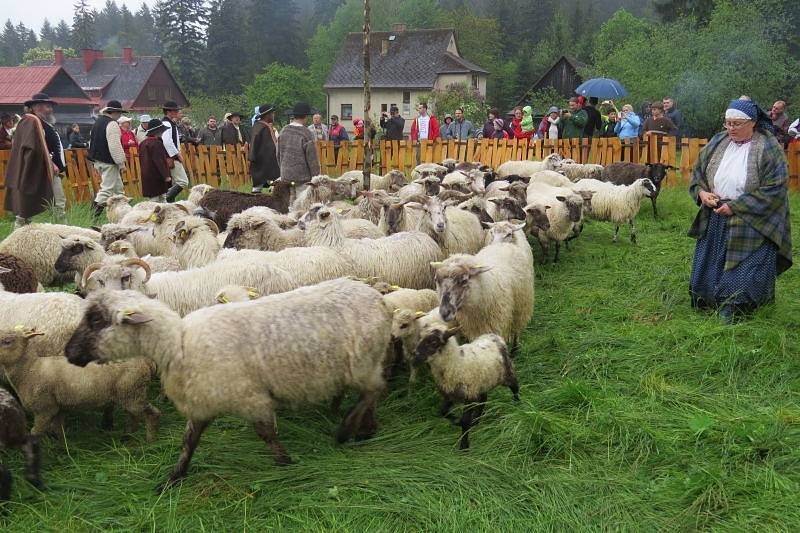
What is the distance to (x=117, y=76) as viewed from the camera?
5831 centimetres

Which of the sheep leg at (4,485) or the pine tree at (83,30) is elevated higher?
the pine tree at (83,30)

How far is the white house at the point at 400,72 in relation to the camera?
48.1m

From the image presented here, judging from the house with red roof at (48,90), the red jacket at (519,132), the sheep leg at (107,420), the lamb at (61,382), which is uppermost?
the house with red roof at (48,90)

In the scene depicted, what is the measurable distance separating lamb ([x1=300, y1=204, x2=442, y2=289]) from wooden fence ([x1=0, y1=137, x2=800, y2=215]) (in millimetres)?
8316

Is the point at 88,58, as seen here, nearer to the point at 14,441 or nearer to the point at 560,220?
the point at 560,220

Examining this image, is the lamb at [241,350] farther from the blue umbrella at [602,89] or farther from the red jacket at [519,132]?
the blue umbrella at [602,89]

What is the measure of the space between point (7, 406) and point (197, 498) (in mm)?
1069

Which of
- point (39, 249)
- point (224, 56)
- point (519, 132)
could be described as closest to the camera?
point (39, 249)

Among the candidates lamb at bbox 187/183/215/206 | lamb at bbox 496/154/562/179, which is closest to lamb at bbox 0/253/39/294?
lamb at bbox 187/183/215/206

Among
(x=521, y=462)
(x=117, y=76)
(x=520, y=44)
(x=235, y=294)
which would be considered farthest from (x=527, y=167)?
(x=520, y=44)

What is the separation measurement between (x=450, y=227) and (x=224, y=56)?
5733cm

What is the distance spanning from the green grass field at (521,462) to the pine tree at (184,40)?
59518 millimetres

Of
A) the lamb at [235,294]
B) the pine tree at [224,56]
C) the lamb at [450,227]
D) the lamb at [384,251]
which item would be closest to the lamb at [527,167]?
the lamb at [450,227]

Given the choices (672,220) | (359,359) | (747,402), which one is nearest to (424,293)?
(359,359)
